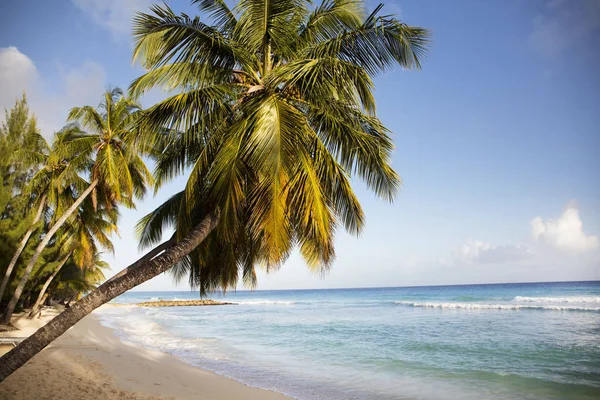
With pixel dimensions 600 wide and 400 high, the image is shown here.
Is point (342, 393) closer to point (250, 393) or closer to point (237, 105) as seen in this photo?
point (250, 393)

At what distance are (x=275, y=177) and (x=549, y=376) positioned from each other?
33.6 ft

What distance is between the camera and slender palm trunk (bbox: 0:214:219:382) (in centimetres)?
376

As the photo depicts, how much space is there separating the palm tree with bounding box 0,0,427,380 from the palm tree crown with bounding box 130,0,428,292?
0.06 ft

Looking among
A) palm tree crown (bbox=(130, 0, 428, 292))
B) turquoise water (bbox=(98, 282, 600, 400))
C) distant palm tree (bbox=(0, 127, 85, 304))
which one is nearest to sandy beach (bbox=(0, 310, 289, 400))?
turquoise water (bbox=(98, 282, 600, 400))

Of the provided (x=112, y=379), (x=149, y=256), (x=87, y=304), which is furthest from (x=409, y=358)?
(x=87, y=304)

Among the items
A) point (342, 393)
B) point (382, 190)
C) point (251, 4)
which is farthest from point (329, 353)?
point (251, 4)

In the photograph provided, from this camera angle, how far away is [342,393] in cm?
890

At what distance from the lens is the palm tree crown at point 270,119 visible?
5020 millimetres

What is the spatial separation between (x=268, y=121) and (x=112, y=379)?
266 inches

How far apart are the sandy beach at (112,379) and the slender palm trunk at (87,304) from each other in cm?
327

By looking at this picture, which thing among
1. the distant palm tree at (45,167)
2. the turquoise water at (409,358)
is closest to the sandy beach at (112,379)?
the turquoise water at (409,358)

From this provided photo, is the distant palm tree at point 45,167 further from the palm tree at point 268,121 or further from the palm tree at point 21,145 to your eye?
the palm tree at point 268,121

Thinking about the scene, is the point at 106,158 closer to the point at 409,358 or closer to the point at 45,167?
the point at 45,167

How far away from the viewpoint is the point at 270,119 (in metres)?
4.97
